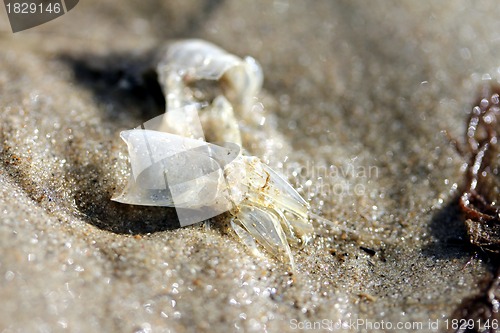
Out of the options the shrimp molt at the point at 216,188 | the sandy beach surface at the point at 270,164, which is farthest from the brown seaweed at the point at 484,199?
the shrimp molt at the point at 216,188

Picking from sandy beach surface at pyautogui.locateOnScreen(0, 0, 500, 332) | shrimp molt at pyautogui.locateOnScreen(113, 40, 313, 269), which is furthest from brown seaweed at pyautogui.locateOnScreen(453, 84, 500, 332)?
shrimp molt at pyautogui.locateOnScreen(113, 40, 313, 269)

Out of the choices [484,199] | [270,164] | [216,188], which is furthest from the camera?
[270,164]

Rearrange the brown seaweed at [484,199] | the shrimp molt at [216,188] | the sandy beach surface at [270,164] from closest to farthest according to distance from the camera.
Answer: the sandy beach surface at [270,164] → the brown seaweed at [484,199] → the shrimp molt at [216,188]

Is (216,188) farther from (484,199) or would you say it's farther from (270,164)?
(484,199)

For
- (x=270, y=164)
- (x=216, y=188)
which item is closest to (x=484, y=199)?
(x=270, y=164)

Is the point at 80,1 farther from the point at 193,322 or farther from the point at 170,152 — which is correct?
the point at 193,322

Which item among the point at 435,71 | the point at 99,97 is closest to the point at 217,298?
the point at 99,97

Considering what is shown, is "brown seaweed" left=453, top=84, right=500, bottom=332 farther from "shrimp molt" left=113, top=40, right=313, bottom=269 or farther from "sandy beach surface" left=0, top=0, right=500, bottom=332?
"shrimp molt" left=113, top=40, right=313, bottom=269

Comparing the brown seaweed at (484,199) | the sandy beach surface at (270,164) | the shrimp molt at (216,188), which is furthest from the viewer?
Answer: the shrimp molt at (216,188)

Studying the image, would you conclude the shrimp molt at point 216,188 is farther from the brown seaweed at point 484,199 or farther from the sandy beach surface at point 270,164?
the brown seaweed at point 484,199
